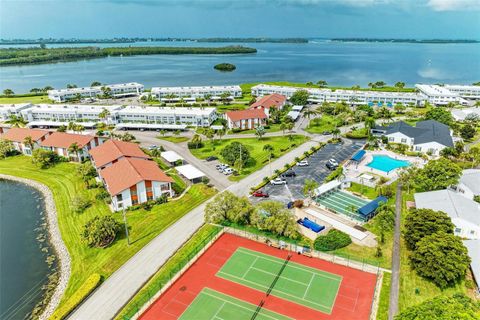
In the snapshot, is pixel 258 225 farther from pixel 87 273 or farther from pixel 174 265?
pixel 87 273

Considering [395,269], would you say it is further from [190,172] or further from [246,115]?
[246,115]

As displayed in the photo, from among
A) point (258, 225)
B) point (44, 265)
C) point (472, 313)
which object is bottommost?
point (44, 265)

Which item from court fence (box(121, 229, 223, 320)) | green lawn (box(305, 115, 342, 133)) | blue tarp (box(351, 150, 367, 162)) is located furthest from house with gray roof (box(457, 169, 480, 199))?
green lawn (box(305, 115, 342, 133))

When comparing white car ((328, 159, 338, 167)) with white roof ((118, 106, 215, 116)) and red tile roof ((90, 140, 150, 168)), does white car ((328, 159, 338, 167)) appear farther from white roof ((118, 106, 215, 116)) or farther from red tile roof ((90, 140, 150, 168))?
white roof ((118, 106, 215, 116))

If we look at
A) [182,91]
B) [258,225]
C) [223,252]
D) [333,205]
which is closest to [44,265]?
[223,252]

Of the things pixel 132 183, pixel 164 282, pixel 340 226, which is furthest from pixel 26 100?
pixel 340 226

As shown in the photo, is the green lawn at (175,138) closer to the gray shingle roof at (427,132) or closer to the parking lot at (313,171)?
the parking lot at (313,171)
